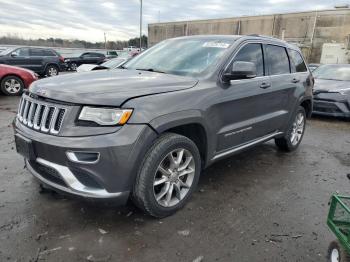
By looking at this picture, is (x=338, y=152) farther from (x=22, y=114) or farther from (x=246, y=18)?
(x=246, y=18)

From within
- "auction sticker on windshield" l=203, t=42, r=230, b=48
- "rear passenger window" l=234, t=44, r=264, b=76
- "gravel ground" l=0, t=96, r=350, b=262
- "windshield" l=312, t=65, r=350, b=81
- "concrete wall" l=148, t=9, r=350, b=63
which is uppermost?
"concrete wall" l=148, t=9, r=350, b=63

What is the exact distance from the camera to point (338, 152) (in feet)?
18.0

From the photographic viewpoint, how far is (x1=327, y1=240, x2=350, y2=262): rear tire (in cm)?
210

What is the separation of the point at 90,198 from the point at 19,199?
1.24m

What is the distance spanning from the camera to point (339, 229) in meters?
2.20

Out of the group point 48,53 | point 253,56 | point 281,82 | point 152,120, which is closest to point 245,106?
point 253,56

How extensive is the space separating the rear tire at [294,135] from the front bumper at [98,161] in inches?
122

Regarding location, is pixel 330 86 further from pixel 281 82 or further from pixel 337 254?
pixel 337 254

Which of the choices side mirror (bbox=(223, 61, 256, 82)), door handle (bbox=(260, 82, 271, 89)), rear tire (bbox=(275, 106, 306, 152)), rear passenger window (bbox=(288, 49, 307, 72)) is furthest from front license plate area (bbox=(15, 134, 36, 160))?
rear passenger window (bbox=(288, 49, 307, 72))

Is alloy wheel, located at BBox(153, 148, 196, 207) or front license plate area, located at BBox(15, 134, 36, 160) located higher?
front license plate area, located at BBox(15, 134, 36, 160)

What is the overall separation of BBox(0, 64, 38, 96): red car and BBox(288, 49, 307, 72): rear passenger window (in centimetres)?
847

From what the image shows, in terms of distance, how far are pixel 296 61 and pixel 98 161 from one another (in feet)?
13.0

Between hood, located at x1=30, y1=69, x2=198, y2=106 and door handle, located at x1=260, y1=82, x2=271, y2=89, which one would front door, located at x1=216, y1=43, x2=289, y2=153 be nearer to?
door handle, located at x1=260, y1=82, x2=271, y2=89

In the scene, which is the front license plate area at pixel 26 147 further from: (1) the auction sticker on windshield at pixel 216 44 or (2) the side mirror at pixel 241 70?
(1) the auction sticker on windshield at pixel 216 44
